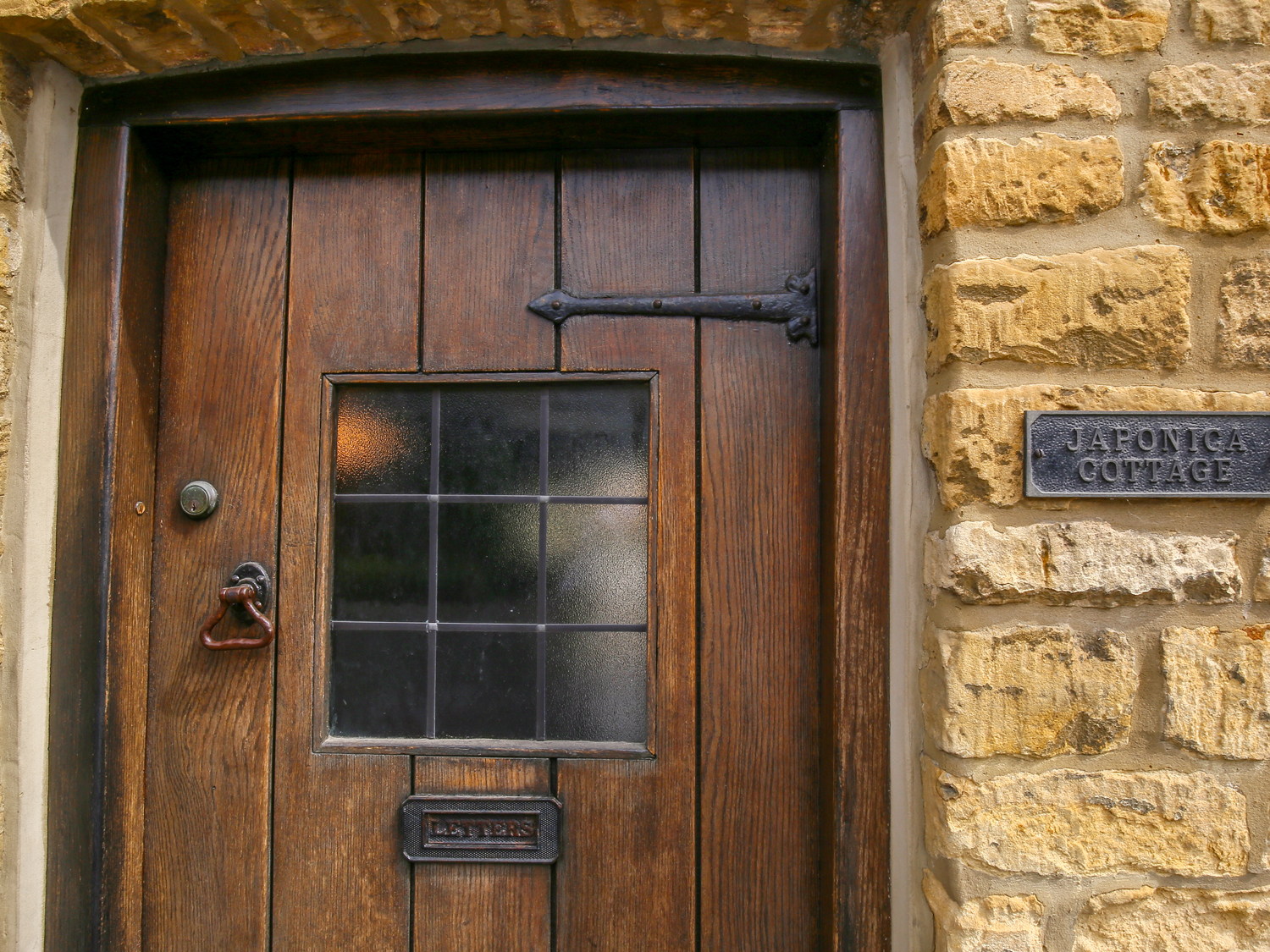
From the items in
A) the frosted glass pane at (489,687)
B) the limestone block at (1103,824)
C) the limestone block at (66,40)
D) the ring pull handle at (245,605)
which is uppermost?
the limestone block at (66,40)

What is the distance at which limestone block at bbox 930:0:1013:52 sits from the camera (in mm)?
850

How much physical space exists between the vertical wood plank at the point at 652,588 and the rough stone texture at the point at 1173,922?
1.71 ft

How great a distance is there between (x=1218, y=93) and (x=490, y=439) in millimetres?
1072

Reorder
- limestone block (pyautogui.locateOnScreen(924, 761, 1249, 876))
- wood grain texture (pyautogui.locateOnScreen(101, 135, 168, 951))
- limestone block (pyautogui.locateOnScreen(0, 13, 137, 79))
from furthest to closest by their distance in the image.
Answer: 1. wood grain texture (pyautogui.locateOnScreen(101, 135, 168, 951))
2. limestone block (pyautogui.locateOnScreen(0, 13, 137, 79))
3. limestone block (pyautogui.locateOnScreen(924, 761, 1249, 876))

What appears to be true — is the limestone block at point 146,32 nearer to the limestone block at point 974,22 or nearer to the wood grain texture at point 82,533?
the wood grain texture at point 82,533

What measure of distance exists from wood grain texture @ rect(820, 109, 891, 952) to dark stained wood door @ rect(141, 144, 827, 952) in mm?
85

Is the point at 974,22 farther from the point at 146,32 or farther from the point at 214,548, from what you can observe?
the point at 214,548

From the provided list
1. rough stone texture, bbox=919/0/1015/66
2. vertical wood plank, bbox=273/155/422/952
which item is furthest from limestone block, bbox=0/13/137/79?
rough stone texture, bbox=919/0/1015/66

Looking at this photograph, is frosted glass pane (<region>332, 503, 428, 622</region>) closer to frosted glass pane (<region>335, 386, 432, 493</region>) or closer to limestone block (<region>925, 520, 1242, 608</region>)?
frosted glass pane (<region>335, 386, 432, 493</region>)

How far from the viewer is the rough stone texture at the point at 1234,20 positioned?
2.72 ft

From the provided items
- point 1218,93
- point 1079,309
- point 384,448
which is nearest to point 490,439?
point 384,448

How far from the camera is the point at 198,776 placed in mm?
1074

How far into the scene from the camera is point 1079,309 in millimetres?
826

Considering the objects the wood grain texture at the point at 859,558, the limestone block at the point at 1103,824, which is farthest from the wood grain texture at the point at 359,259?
the limestone block at the point at 1103,824
